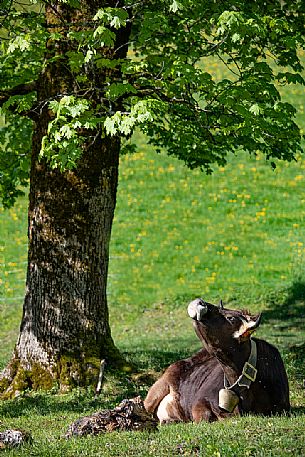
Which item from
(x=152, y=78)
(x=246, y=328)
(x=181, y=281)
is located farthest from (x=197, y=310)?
(x=181, y=281)

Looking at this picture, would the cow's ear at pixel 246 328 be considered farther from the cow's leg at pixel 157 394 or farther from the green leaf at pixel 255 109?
the green leaf at pixel 255 109

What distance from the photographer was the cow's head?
8.58 m

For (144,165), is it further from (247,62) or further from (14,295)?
(247,62)

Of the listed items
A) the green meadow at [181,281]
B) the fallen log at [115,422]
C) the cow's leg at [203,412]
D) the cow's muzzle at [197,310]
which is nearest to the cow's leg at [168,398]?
the cow's leg at [203,412]

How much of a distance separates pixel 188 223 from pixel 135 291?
7025mm

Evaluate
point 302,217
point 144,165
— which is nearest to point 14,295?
point 302,217

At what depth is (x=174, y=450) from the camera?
7.49 meters

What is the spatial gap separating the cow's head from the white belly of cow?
142cm

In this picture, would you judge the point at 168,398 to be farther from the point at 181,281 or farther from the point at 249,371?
the point at 181,281

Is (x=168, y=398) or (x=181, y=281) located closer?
(x=168, y=398)

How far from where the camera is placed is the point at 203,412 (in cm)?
927

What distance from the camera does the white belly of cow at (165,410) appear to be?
988 cm

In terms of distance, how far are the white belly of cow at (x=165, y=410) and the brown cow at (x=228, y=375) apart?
0.01 meters

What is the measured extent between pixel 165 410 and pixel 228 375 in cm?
126
